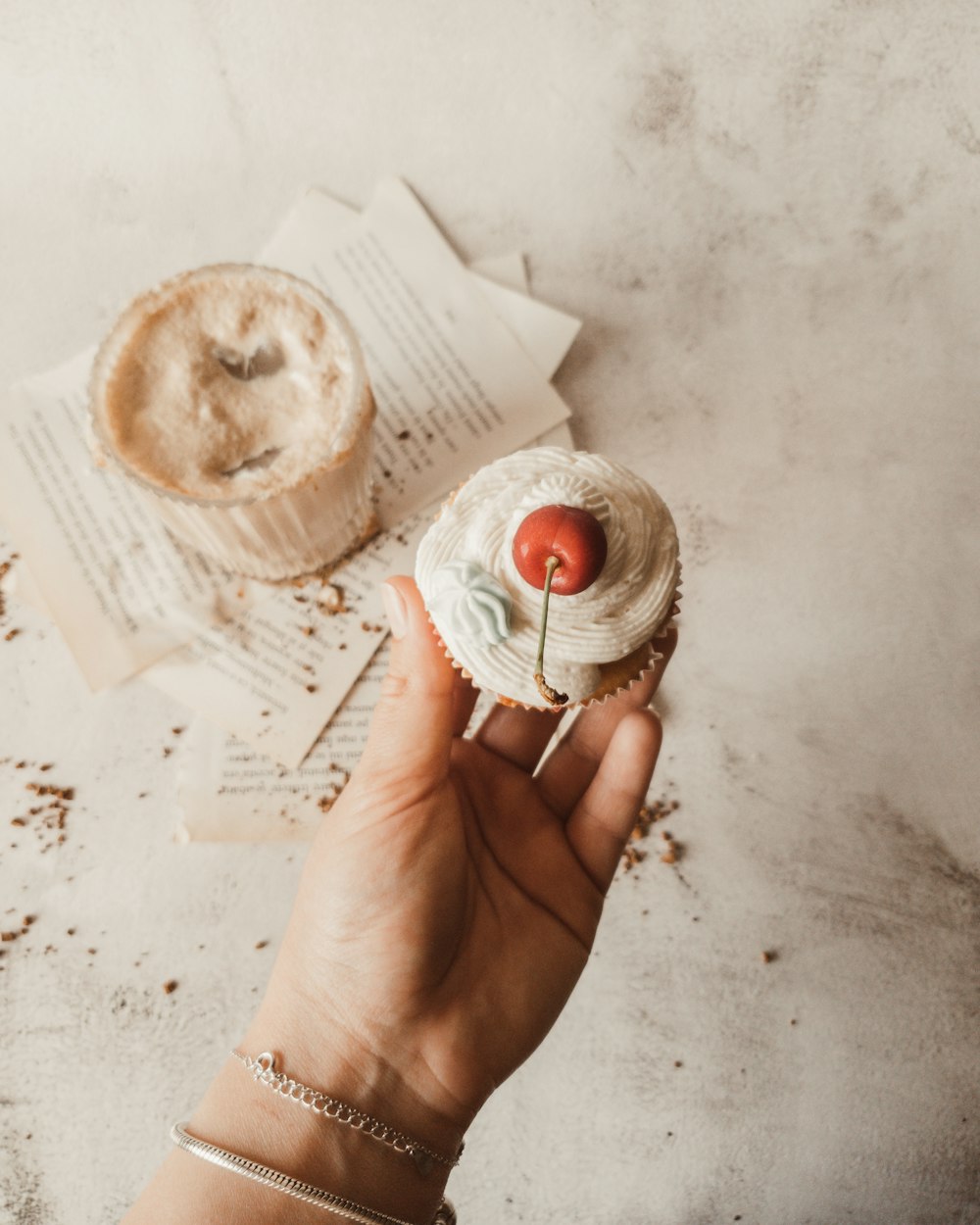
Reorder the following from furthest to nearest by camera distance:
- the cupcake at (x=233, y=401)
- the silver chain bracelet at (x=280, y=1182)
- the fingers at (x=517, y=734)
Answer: the fingers at (x=517, y=734) → the cupcake at (x=233, y=401) → the silver chain bracelet at (x=280, y=1182)

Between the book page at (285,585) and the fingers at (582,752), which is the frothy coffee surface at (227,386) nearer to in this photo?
the book page at (285,585)

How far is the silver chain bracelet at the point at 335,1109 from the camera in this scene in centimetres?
87

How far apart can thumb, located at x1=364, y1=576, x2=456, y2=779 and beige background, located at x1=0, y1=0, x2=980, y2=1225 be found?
35cm

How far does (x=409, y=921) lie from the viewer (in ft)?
2.82

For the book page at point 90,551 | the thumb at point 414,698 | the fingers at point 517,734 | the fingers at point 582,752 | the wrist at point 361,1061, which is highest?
the book page at point 90,551

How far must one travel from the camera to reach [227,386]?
996 millimetres

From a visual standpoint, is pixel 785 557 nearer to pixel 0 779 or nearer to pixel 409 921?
pixel 409 921

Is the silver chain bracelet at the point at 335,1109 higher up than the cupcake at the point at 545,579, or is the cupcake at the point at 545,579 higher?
the cupcake at the point at 545,579

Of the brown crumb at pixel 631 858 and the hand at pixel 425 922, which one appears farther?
the brown crumb at pixel 631 858

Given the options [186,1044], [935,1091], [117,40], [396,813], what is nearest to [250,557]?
[396,813]

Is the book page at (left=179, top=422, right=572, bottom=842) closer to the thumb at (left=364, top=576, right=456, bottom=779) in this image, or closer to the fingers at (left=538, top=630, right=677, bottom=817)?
the fingers at (left=538, top=630, right=677, bottom=817)

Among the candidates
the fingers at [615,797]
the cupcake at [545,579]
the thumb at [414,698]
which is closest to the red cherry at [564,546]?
the cupcake at [545,579]

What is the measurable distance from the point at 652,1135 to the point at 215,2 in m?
1.55

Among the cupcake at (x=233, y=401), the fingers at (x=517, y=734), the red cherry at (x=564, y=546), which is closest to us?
the red cherry at (x=564, y=546)
